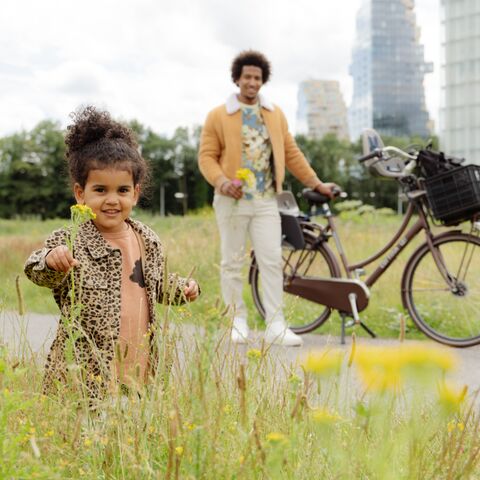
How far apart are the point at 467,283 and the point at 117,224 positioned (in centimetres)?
323

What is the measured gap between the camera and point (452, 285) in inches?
203

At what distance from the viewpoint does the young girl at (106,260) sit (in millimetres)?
2441

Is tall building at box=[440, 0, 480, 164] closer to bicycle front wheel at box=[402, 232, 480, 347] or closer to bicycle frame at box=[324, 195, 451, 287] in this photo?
bicycle front wheel at box=[402, 232, 480, 347]

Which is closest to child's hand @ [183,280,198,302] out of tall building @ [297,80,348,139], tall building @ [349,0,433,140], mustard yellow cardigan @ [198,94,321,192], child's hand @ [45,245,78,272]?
child's hand @ [45,245,78,272]

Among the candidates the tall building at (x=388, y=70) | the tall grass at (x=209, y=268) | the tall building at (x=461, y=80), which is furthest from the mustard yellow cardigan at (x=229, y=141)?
the tall building at (x=388, y=70)

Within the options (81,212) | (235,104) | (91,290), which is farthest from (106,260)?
(235,104)

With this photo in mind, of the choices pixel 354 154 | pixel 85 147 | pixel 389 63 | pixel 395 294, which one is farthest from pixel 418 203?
pixel 389 63

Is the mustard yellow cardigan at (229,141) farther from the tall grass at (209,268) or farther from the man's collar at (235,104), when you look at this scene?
the tall grass at (209,268)

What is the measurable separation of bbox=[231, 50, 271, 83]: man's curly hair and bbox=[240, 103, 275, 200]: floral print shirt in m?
0.23

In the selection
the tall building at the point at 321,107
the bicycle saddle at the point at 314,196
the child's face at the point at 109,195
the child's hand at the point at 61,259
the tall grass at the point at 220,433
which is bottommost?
the tall grass at the point at 220,433

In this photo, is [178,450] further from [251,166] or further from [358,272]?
[358,272]

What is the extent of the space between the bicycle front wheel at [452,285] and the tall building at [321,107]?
145 meters

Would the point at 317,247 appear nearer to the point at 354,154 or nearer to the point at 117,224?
the point at 117,224

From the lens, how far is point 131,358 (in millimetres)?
2508
